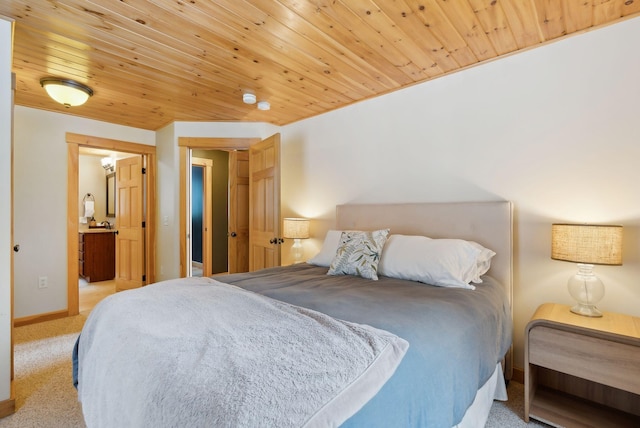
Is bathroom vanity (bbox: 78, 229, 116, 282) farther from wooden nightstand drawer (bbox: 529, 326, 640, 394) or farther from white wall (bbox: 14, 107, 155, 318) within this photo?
wooden nightstand drawer (bbox: 529, 326, 640, 394)

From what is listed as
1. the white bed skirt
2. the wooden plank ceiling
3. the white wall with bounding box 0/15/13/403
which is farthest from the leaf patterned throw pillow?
the white wall with bounding box 0/15/13/403

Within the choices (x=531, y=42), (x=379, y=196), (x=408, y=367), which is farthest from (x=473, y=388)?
(x=531, y=42)

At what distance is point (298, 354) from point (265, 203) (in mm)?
2772

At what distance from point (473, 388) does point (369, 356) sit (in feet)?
2.31

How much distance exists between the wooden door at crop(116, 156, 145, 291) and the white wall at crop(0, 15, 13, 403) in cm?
248

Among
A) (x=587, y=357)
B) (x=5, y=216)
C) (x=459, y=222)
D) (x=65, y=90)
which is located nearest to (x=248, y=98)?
(x=65, y=90)

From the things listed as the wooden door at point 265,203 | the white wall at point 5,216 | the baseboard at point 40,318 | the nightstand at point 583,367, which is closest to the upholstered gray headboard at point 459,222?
the nightstand at point 583,367

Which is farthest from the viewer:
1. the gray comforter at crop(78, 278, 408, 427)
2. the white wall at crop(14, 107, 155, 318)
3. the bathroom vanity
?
the bathroom vanity

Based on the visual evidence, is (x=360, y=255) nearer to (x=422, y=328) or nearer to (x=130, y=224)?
(x=422, y=328)

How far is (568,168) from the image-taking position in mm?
2086

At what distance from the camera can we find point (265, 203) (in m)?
3.63

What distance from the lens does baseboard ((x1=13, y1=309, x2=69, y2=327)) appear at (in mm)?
3406

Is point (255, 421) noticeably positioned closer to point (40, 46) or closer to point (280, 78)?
point (280, 78)

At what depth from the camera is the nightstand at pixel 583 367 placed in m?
1.55
